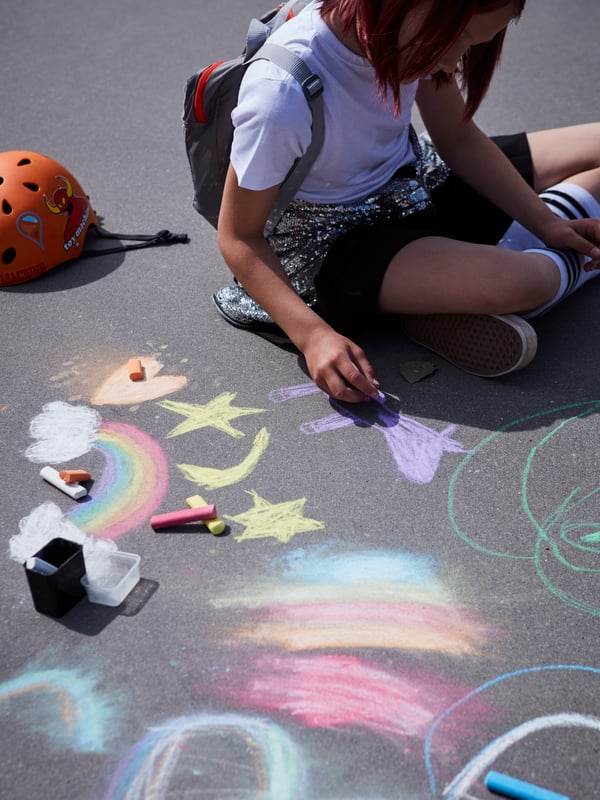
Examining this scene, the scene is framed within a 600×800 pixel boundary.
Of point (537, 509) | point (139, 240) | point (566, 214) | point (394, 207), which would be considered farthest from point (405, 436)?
point (139, 240)

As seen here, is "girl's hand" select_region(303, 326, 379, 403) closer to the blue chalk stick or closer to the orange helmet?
the blue chalk stick

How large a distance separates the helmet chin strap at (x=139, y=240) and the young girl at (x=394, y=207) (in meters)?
0.37

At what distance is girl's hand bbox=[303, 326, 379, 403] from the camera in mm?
1567

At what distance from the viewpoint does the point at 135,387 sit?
69.6 inches

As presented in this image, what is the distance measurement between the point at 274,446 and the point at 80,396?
439mm

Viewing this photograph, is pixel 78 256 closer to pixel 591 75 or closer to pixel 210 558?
pixel 210 558

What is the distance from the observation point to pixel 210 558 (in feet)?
4.46

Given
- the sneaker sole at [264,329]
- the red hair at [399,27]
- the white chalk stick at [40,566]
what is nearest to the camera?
the white chalk stick at [40,566]

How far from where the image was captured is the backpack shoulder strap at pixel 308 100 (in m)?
1.55

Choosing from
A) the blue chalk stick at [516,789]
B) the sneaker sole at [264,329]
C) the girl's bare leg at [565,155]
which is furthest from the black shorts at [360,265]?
the blue chalk stick at [516,789]

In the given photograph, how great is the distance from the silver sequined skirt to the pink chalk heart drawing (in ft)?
0.83

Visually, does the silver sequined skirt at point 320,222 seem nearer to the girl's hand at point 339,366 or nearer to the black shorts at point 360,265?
the black shorts at point 360,265

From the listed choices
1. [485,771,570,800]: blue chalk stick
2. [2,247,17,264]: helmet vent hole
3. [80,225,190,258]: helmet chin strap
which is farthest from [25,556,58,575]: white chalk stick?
[80,225,190,258]: helmet chin strap

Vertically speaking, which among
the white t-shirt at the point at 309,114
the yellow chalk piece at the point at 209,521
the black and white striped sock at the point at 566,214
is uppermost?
the white t-shirt at the point at 309,114
